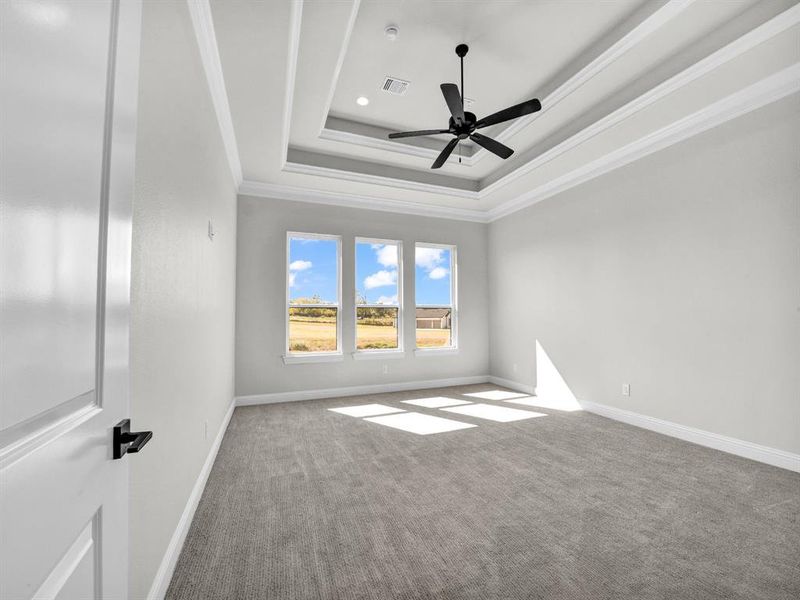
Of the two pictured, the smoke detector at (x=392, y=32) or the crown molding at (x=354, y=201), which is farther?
the crown molding at (x=354, y=201)

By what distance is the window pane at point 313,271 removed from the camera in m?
5.34

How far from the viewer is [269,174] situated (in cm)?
470

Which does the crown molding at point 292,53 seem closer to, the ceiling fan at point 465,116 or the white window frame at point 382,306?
the ceiling fan at point 465,116

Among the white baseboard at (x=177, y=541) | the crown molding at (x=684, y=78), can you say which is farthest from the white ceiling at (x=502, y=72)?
the white baseboard at (x=177, y=541)

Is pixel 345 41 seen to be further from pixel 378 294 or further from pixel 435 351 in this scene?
pixel 435 351

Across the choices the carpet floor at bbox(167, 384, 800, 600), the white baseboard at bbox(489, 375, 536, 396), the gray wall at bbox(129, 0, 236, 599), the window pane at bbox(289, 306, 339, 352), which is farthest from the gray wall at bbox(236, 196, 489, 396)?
the gray wall at bbox(129, 0, 236, 599)

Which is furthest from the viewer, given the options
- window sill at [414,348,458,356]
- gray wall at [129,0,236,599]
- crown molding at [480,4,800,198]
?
window sill at [414,348,458,356]

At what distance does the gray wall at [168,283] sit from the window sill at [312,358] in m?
2.26

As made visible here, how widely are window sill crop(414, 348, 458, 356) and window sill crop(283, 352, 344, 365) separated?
4.02 feet

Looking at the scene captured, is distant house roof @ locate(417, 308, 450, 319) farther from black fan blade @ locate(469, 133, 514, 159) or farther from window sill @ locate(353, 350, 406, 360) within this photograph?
black fan blade @ locate(469, 133, 514, 159)

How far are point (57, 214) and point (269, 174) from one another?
4509mm

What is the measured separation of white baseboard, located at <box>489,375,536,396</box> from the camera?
17.9 feet

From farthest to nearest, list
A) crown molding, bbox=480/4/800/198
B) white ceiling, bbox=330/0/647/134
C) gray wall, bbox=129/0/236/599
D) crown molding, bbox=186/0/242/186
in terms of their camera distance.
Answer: white ceiling, bbox=330/0/647/134
crown molding, bbox=480/4/800/198
crown molding, bbox=186/0/242/186
gray wall, bbox=129/0/236/599

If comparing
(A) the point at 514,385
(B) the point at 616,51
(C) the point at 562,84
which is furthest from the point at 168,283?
(A) the point at 514,385
